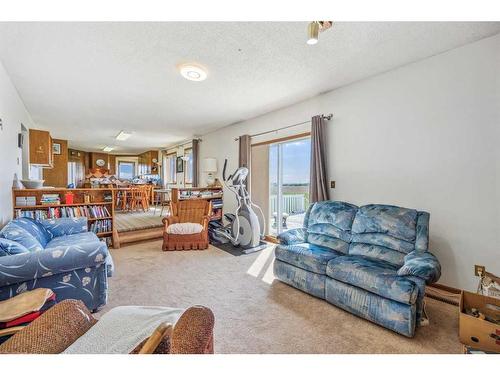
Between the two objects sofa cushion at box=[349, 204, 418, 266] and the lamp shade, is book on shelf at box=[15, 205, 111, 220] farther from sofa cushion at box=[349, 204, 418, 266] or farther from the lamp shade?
sofa cushion at box=[349, 204, 418, 266]

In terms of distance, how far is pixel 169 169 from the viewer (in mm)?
9094

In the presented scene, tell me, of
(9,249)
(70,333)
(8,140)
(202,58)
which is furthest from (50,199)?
(70,333)

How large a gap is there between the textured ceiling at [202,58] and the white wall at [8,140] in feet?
0.58

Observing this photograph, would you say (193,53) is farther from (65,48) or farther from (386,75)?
(386,75)

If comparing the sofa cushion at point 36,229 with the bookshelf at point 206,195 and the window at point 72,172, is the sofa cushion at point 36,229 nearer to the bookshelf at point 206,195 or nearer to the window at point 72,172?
the bookshelf at point 206,195

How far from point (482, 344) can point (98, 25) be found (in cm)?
377

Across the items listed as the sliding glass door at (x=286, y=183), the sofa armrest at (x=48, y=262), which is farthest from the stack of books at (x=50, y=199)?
the sliding glass door at (x=286, y=183)

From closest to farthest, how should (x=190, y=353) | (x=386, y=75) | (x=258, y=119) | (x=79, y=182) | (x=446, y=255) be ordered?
(x=190, y=353)
(x=446, y=255)
(x=386, y=75)
(x=258, y=119)
(x=79, y=182)

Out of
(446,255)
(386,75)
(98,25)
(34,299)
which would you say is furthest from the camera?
(386,75)

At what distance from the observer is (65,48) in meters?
2.21

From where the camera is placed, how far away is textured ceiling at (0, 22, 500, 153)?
1.97 m

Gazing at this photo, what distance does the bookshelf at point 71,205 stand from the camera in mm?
3363

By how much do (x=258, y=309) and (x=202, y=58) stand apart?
264 cm
